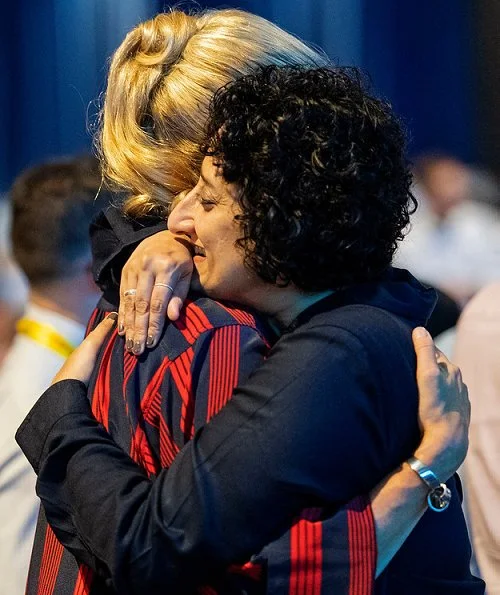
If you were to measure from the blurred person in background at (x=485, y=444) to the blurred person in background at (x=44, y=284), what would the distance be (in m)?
1.06

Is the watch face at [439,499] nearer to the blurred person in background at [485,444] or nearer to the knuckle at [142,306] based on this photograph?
the knuckle at [142,306]

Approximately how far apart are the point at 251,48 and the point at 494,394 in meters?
1.36

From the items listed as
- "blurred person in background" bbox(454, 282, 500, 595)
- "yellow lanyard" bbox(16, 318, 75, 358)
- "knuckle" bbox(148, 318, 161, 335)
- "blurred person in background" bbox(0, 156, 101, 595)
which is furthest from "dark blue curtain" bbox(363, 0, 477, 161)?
"knuckle" bbox(148, 318, 161, 335)

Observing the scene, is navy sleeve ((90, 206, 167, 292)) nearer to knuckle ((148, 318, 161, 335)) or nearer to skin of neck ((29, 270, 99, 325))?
knuckle ((148, 318, 161, 335))

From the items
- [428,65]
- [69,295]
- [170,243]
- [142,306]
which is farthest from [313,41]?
[142,306]

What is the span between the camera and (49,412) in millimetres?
1250

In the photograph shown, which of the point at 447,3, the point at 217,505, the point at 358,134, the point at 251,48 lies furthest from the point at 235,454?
the point at 447,3

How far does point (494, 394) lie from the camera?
8.05ft

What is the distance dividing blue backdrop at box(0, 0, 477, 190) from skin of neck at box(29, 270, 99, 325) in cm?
36

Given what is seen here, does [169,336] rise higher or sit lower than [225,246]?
lower

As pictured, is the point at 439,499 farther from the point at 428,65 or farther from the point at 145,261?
the point at 428,65

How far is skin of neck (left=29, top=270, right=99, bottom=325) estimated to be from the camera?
2.65 meters

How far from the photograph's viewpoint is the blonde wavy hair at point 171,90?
1.37 meters

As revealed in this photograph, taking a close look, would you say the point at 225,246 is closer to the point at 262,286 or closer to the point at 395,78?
the point at 262,286
